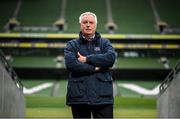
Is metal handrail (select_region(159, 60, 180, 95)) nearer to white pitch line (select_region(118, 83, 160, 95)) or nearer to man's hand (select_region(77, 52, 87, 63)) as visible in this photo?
man's hand (select_region(77, 52, 87, 63))

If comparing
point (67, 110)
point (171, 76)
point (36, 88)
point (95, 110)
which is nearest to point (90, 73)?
point (95, 110)

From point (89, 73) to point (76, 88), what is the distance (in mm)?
237

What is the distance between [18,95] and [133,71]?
73.6 feet

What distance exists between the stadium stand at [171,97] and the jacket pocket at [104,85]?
8.58 ft

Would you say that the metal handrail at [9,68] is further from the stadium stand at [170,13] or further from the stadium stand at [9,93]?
the stadium stand at [170,13]

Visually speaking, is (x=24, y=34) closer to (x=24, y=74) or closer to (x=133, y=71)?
(x=24, y=74)

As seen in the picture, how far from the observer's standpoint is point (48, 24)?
35.5m

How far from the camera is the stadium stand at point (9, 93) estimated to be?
767 cm

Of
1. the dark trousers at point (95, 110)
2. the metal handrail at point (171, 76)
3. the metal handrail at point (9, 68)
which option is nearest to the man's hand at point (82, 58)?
the dark trousers at point (95, 110)

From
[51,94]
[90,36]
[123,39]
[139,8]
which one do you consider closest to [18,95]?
[90,36]

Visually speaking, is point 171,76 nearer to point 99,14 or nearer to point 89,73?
point 89,73

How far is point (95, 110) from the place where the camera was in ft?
17.8

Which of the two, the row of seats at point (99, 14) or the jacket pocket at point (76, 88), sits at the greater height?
the jacket pocket at point (76, 88)

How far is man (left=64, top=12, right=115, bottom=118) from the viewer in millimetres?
5366
